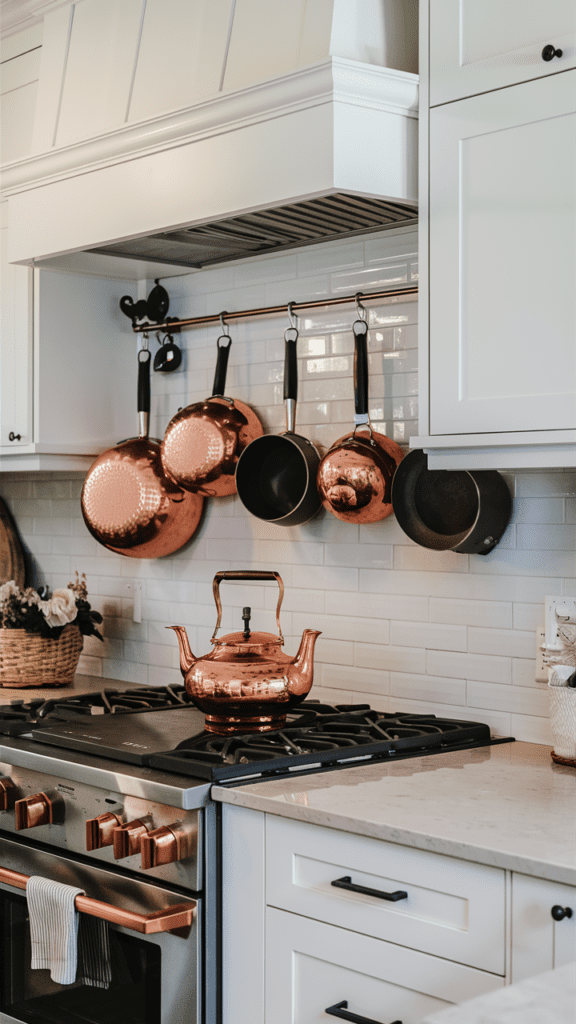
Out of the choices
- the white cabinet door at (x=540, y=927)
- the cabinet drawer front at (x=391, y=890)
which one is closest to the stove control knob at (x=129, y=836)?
the cabinet drawer front at (x=391, y=890)

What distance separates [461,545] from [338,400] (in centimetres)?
61

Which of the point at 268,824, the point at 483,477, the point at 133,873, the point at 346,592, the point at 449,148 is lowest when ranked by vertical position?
the point at 133,873

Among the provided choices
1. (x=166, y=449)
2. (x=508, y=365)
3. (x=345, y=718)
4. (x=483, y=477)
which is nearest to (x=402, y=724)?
(x=345, y=718)

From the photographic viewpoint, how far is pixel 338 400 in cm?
285

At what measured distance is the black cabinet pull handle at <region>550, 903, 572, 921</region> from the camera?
1.53m

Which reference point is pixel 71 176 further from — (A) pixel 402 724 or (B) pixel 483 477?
(A) pixel 402 724

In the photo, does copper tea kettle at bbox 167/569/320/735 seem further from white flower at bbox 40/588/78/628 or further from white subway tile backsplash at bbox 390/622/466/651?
white flower at bbox 40/588/78/628

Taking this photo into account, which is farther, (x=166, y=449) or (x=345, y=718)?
(x=166, y=449)

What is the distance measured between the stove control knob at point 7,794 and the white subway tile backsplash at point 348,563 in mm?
827

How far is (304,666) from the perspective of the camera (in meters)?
2.41

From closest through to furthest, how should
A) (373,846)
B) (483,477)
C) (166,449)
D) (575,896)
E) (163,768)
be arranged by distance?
(575,896) → (373,846) → (163,768) → (483,477) → (166,449)

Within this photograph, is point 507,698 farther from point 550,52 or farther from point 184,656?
point 550,52

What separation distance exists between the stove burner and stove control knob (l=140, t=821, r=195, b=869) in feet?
1.89

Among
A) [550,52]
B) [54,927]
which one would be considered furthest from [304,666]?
[550,52]
